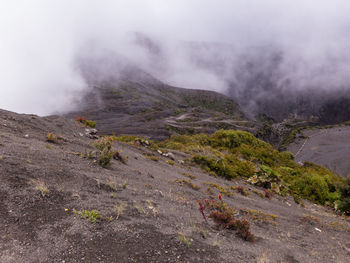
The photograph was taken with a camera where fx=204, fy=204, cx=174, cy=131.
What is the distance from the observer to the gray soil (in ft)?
128

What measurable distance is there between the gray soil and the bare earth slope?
38.7 metres

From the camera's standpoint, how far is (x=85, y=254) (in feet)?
10.3

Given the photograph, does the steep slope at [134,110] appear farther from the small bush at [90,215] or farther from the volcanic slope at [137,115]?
the small bush at [90,215]

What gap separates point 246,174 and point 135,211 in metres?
10.7

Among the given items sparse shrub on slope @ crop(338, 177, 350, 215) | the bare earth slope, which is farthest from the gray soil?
the bare earth slope

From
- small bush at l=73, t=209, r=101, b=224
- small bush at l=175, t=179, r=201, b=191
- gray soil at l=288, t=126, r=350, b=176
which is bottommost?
small bush at l=175, t=179, r=201, b=191

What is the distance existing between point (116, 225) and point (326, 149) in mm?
58223

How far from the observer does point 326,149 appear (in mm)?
48656

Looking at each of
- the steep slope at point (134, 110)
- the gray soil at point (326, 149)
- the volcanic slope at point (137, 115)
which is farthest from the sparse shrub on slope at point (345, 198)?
the steep slope at point (134, 110)

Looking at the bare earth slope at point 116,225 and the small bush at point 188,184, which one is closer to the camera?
the bare earth slope at point 116,225

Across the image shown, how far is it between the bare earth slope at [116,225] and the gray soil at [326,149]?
38728 mm

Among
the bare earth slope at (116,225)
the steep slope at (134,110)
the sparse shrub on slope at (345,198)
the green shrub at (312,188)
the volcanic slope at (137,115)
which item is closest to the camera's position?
the bare earth slope at (116,225)

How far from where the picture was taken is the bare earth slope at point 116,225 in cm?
331

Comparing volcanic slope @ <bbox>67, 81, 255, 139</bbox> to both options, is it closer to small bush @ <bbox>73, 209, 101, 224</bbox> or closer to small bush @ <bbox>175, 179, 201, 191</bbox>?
small bush @ <bbox>175, 179, 201, 191</bbox>
